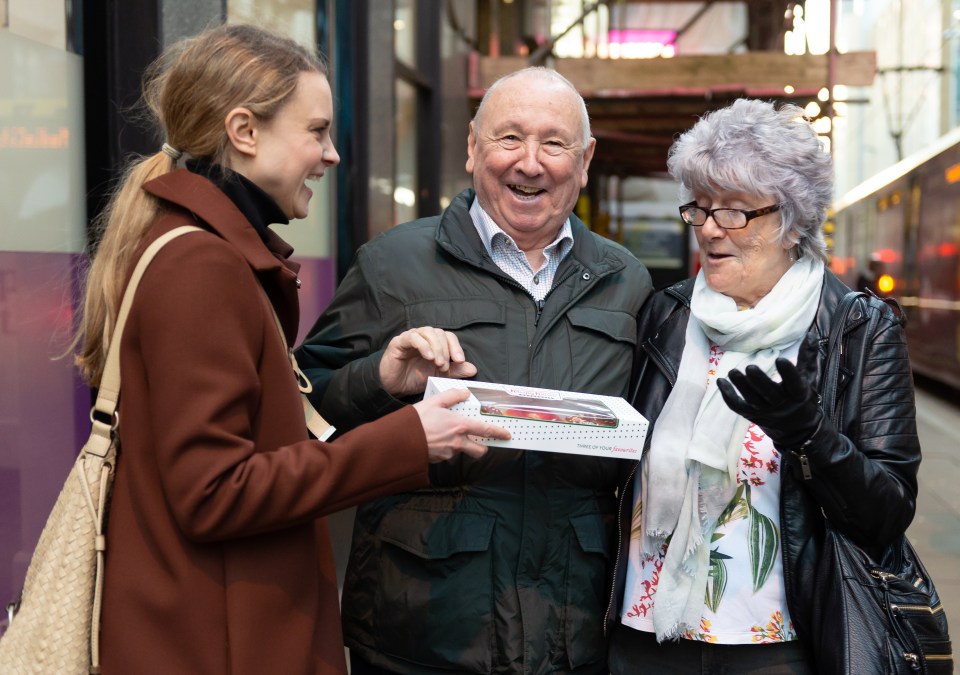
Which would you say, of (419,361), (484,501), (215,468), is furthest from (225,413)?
(484,501)

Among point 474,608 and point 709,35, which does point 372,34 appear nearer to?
point 474,608

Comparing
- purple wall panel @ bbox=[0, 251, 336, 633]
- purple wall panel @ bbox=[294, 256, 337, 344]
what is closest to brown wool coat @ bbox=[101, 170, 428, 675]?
purple wall panel @ bbox=[0, 251, 336, 633]

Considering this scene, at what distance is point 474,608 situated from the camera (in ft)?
8.10

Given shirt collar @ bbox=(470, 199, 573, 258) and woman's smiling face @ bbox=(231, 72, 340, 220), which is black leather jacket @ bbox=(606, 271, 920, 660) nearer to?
shirt collar @ bbox=(470, 199, 573, 258)

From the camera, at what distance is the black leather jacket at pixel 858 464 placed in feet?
7.26

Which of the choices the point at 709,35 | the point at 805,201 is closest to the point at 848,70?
the point at 805,201

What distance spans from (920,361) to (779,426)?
629 inches

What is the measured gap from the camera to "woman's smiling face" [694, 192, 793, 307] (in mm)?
2533

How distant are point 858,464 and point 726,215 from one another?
0.69m

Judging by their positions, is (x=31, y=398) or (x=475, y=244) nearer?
(x=475, y=244)

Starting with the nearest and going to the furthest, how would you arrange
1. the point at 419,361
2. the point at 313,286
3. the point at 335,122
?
1. the point at 419,361
2. the point at 313,286
3. the point at 335,122

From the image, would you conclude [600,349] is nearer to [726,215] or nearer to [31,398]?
[726,215]

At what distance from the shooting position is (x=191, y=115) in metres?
1.99

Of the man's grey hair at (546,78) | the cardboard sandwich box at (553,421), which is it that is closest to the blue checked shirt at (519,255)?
the man's grey hair at (546,78)
